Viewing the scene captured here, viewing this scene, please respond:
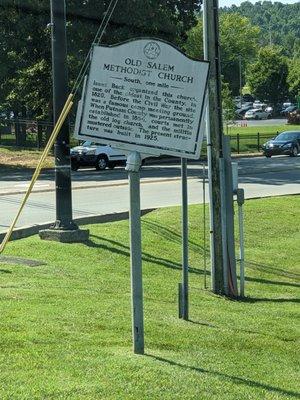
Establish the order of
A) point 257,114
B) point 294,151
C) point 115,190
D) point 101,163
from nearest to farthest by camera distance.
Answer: point 115,190, point 101,163, point 294,151, point 257,114

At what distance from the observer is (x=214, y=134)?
11039 mm

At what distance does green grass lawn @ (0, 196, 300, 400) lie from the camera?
5348mm

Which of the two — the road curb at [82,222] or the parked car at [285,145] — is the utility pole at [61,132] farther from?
the parked car at [285,145]

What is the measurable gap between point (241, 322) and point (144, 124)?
3091 millimetres

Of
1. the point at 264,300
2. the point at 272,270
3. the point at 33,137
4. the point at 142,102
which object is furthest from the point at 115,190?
the point at 33,137

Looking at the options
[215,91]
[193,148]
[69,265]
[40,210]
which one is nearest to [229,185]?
[215,91]

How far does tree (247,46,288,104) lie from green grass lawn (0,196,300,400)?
85.6 m

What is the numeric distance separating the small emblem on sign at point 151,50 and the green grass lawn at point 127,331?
90.3 inches

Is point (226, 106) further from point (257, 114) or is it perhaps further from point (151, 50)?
point (257, 114)

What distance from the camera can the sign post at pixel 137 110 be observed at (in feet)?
20.5

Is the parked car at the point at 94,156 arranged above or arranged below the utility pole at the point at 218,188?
below

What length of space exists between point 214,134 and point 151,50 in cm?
465

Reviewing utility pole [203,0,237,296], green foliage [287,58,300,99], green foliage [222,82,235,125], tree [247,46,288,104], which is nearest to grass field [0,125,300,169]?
green foliage [222,82,235,125]

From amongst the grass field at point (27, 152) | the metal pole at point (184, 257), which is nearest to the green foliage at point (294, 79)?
the grass field at point (27, 152)
